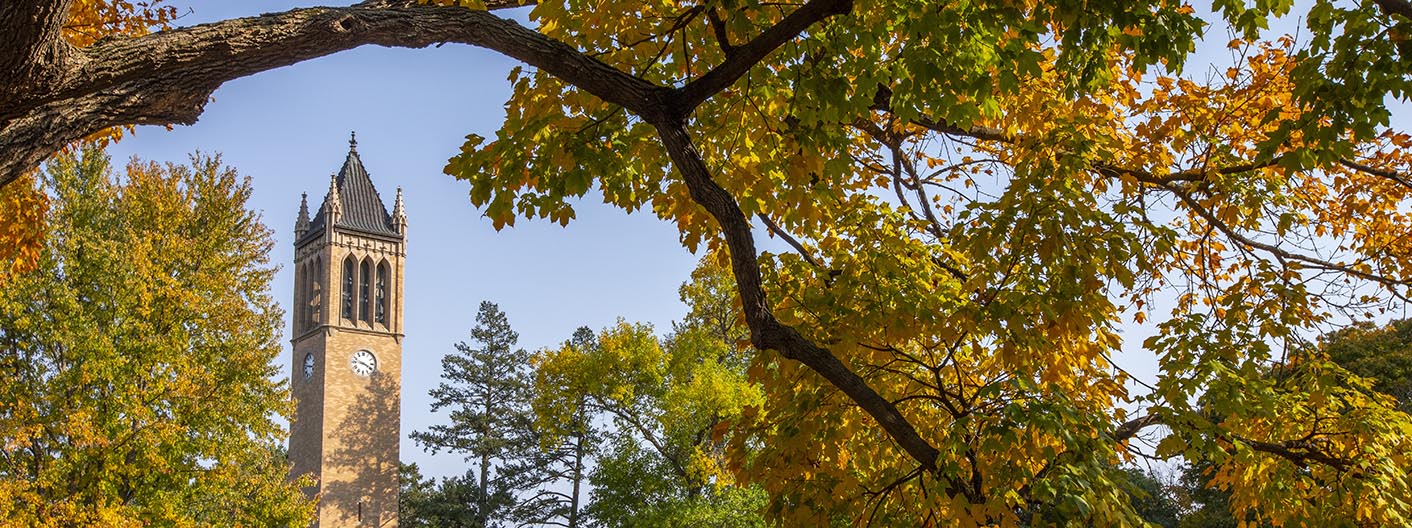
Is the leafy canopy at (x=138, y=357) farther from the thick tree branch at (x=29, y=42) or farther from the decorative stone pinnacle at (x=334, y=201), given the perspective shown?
the decorative stone pinnacle at (x=334, y=201)

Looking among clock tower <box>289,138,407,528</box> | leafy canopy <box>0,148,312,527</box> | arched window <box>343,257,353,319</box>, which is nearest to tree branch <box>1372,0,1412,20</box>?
leafy canopy <box>0,148,312,527</box>

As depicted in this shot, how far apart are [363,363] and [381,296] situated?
2.93m

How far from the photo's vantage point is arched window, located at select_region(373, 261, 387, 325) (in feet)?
136

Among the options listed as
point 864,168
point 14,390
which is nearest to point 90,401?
point 14,390

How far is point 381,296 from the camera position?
42.0m

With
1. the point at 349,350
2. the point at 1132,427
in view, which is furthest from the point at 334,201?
the point at 1132,427

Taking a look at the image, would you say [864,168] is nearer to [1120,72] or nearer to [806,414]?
[1120,72]

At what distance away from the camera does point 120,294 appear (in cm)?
1534

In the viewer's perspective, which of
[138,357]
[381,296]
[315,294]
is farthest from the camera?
[381,296]

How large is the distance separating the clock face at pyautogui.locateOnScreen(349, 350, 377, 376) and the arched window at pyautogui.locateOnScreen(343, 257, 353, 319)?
1.50 meters

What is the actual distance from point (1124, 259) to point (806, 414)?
5.71 ft

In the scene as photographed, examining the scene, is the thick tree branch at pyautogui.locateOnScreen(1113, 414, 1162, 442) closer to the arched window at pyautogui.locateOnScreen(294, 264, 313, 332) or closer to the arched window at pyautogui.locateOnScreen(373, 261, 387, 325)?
the arched window at pyautogui.locateOnScreen(373, 261, 387, 325)

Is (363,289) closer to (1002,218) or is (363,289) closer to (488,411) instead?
(488,411)

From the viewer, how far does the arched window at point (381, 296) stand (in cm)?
4156
